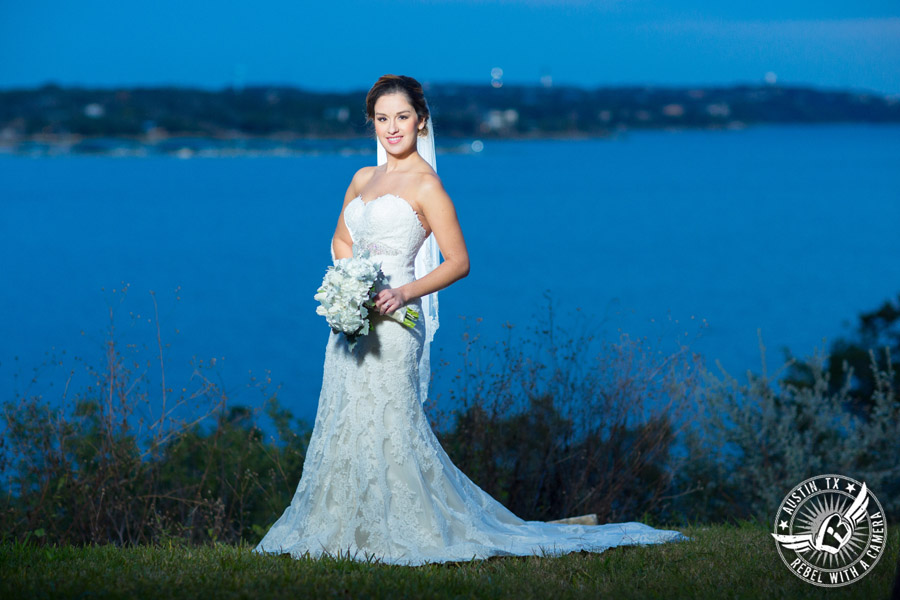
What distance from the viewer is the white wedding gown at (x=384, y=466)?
190 inches

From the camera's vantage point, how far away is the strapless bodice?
16.0ft

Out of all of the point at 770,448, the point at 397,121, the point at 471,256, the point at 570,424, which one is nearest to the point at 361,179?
the point at 397,121

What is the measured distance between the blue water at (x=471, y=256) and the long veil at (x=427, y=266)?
1735 mm

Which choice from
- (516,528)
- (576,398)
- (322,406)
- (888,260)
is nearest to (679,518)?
(576,398)

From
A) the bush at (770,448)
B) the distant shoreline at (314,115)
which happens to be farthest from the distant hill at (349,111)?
the bush at (770,448)

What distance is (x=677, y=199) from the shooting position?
7119cm

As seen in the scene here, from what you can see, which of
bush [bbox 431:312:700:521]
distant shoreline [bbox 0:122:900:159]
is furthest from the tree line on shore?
distant shoreline [bbox 0:122:900:159]

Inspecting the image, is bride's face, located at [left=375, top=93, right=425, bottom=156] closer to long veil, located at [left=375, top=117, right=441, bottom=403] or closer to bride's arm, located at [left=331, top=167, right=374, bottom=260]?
long veil, located at [left=375, top=117, right=441, bottom=403]

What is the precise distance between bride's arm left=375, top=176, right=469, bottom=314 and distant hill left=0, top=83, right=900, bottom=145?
4427cm

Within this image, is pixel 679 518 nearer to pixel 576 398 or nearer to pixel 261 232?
pixel 576 398

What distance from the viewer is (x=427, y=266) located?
5316mm

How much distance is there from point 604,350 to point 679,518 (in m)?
1.46
